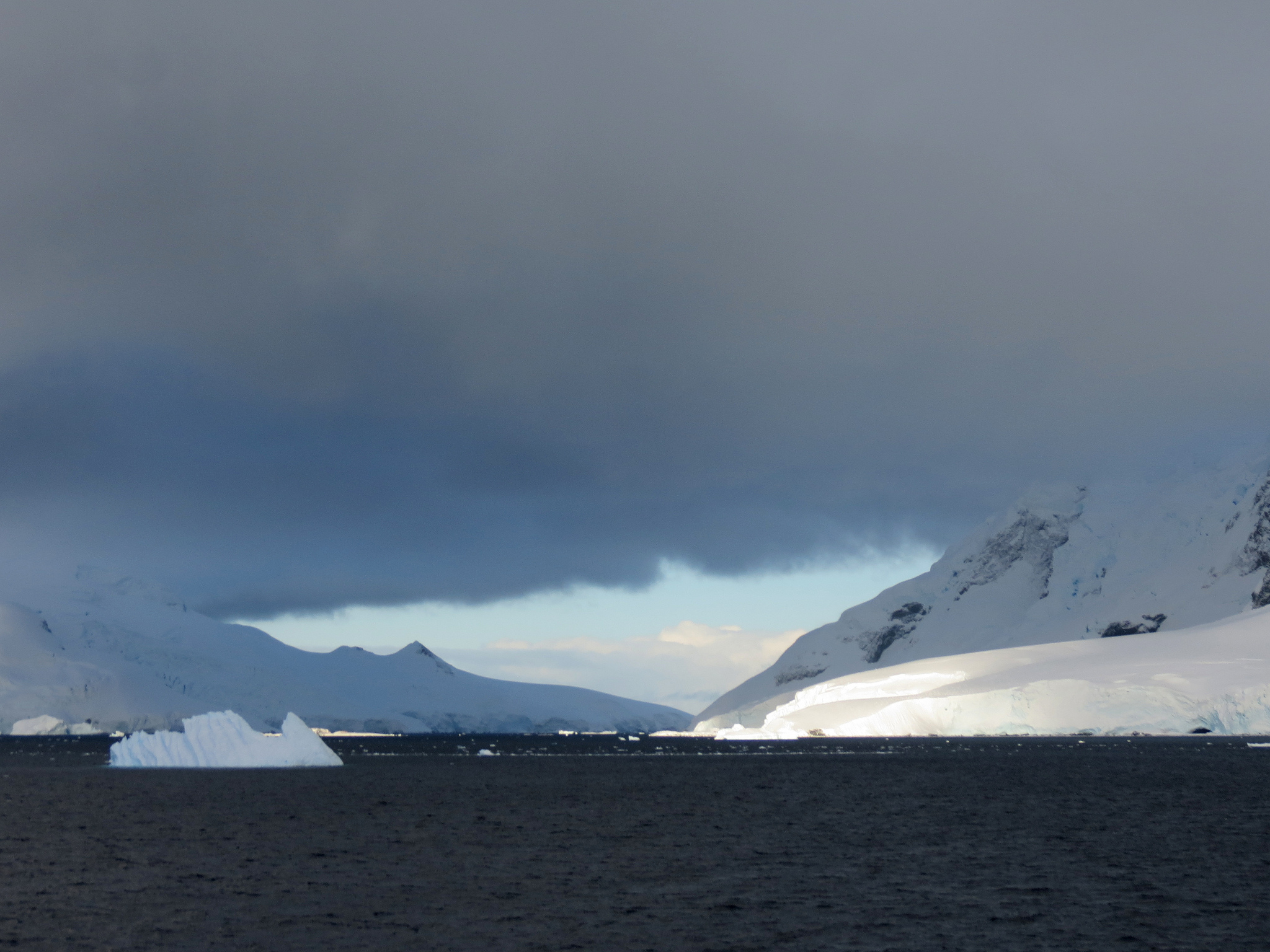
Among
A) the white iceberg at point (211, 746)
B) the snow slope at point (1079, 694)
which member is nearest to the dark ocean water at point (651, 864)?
the white iceberg at point (211, 746)

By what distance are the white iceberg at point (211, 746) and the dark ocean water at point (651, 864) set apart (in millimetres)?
13967

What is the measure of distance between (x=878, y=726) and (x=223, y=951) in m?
142

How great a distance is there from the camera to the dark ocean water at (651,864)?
2997 cm

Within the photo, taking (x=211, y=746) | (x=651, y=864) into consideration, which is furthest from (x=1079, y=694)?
(x=651, y=864)

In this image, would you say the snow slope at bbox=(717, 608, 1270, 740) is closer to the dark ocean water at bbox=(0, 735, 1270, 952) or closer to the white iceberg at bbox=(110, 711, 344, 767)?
the dark ocean water at bbox=(0, 735, 1270, 952)

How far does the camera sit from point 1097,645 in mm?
188750

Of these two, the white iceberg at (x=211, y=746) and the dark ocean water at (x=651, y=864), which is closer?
the dark ocean water at (x=651, y=864)

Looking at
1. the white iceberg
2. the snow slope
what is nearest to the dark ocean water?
the white iceberg

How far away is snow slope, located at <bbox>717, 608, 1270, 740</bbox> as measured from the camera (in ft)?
500

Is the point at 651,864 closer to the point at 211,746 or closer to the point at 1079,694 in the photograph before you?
the point at 211,746

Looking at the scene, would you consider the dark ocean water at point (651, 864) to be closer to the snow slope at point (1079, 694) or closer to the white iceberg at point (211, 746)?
the white iceberg at point (211, 746)

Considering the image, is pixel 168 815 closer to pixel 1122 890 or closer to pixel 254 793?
pixel 254 793

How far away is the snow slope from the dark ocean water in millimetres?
68586

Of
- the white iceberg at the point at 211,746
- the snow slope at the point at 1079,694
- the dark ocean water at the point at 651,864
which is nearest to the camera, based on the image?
the dark ocean water at the point at 651,864
